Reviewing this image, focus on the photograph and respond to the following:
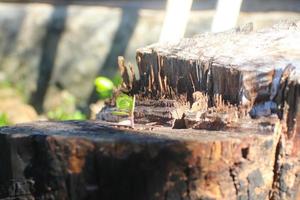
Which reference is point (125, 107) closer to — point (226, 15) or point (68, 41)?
point (226, 15)

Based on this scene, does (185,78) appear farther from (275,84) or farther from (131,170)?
(131,170)

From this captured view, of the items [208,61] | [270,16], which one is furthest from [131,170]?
[270,16]

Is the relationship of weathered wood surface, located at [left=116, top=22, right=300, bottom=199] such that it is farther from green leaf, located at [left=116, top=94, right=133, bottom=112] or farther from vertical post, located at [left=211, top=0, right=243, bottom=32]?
vertical post, located at [left=211, top=0, right=243, bottom=32]

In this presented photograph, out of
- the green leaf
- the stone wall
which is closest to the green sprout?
the green leaf

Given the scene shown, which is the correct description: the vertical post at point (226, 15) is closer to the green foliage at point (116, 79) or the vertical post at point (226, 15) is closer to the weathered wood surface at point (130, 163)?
the green foliage at point (116, 79)

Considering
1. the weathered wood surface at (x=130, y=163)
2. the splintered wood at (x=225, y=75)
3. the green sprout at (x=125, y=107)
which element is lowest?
the weathered wood surface at (x=130, y=163)

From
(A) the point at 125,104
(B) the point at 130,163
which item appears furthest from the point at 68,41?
(B) the point at 130,163

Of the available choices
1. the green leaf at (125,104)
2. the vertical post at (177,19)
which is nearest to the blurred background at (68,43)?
the vertical post at (177,19)

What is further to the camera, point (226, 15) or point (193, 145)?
point (226, 15)
